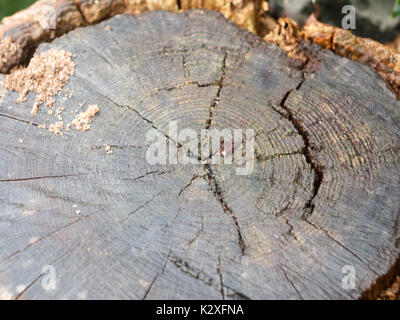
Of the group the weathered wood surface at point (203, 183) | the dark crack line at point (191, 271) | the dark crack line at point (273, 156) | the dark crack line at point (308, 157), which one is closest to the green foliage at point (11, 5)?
the weathered wood surface at point (203, 183)

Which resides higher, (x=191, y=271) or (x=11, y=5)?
(x=191, y=271)

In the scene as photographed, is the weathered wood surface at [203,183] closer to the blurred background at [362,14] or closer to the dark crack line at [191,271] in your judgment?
the dark crack line at [191,271]

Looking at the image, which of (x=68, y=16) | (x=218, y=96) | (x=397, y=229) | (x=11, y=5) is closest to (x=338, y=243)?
(x=397, y=229)

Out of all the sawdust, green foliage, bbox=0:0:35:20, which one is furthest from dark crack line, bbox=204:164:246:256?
green foliage, bbox=0:0:35:20

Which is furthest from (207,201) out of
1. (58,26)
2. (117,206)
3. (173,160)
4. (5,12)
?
(5,12)

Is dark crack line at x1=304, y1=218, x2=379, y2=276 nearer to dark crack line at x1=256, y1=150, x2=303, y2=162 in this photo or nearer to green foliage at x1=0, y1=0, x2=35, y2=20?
dark crack line at x1=256, y1=150, x2=303, y2=162

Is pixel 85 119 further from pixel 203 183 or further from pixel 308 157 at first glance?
pixel 308 157
